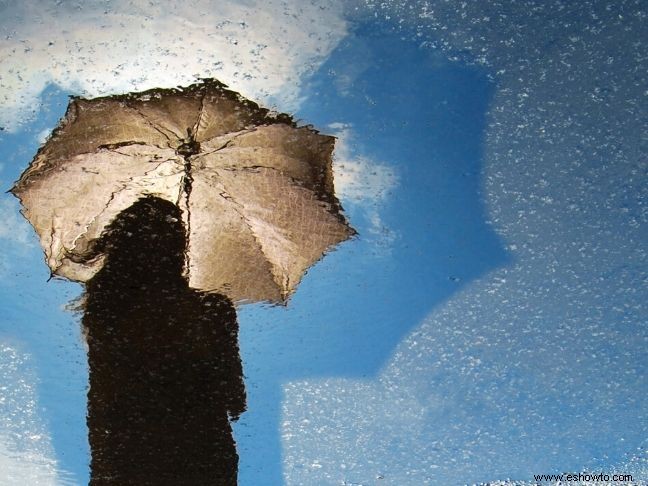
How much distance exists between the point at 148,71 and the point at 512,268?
52.4 inches

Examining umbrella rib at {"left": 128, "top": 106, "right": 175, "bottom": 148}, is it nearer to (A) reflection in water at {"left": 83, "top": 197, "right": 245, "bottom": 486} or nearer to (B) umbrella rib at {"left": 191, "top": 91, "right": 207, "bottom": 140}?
(B) umbrella rib at {"left": 191, "top": 91, "right": 207, "bottom": 140}

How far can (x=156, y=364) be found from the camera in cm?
215

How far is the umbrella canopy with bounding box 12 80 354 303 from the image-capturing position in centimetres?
163

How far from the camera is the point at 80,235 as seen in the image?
184 centimetres

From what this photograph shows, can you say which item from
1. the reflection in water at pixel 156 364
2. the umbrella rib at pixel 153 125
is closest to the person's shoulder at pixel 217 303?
the reflection in water at pixel 156 364

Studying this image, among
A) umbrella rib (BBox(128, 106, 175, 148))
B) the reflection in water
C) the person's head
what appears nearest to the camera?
umbrella rib (BBox(128, 106, 175, 148))

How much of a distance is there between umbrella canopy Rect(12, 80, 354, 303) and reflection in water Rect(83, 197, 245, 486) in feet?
0.26

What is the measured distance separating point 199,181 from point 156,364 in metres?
0.76

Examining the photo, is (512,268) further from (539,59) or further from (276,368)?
(276,368)

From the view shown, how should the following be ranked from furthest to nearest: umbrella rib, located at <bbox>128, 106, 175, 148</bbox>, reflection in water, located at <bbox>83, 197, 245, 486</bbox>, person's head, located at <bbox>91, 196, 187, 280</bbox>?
reflection in water, located at <bbox>83, 197, 245, 486</bbox> < person's head, located at <bbox>91, 196, 187, 280</bbox> < umbrella rib, located at <bbox>128, 106, 175, 148</bbox>

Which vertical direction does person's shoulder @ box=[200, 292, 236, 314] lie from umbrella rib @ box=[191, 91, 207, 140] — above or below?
below

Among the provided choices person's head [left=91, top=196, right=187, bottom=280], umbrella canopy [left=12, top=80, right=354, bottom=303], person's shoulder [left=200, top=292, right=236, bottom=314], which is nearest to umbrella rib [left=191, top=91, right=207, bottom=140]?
umbrella canopy [left=12, top=80, right=354, bottom=303]

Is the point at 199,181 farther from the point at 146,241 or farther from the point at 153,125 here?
the point at 146,241

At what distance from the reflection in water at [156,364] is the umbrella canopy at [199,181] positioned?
79 millimetres
